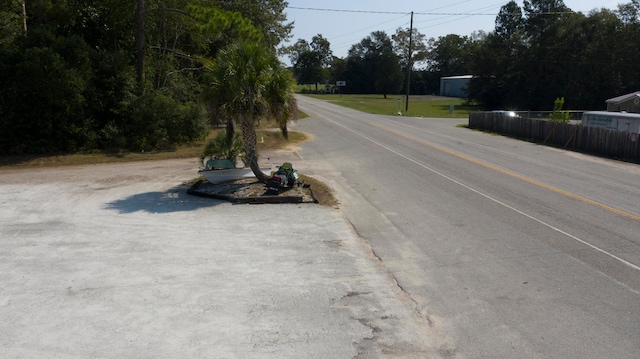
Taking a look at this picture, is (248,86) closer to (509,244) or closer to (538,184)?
(509,244)

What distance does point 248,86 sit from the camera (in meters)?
15.0

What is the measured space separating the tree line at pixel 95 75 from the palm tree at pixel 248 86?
122 inches

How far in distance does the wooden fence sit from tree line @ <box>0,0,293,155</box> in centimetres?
1723

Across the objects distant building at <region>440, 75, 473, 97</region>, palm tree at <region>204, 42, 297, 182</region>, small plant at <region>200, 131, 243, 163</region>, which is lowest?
small plant at <region>200, 131, 243, 163</region>

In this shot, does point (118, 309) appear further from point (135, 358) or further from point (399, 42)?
point (399, 42)

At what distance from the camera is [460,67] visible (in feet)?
391

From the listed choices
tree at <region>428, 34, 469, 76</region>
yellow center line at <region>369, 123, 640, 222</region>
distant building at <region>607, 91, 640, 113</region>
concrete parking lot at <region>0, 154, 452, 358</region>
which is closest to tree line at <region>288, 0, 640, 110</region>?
distant building at <region>607, 91, 640, 113</region>

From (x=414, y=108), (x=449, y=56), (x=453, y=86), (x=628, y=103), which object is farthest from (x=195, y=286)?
(x=449, y=56)

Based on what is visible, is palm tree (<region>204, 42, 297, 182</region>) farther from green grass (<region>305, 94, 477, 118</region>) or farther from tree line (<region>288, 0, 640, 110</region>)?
green grass (<region>305, 94, 477, 118</region>)

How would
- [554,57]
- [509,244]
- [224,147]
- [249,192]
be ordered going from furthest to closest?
[554,57]
[224,147]
[249,192]
[509,244]

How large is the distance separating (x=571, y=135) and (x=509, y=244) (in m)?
20.6

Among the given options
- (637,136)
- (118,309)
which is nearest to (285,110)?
(118,309)

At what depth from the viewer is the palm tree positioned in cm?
1481

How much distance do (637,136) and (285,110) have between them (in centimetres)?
1711
